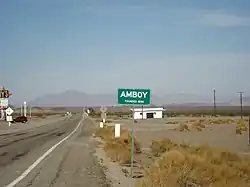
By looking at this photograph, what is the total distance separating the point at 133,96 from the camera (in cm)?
1455

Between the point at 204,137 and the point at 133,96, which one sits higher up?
the point at 133,96

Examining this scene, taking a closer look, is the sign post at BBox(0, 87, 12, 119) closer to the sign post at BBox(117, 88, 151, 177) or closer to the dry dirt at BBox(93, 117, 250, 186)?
the dry dirt at BBox(93, 117, 250, 186)

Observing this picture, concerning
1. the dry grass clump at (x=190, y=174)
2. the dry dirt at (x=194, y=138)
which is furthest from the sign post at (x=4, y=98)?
the dry grass clump at (x=190, y=174)

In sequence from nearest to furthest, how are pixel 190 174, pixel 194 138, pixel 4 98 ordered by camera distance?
pixel 190 174 < pixel 194 138 < pixel 4 98

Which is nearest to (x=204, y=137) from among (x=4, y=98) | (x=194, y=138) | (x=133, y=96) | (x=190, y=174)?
(x=194, y=138)

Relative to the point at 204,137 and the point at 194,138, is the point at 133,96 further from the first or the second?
the point at 204,137

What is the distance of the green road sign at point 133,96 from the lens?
14469 mm

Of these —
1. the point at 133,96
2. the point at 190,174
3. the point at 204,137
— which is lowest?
the point at 204,137

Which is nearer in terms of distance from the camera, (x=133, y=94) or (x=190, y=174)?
(x=190, y=174)

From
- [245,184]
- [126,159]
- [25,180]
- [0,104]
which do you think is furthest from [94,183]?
[0,104]

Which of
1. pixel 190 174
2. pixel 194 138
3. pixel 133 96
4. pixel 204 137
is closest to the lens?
pixel 190 174

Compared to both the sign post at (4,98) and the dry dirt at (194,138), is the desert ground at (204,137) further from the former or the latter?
the sign post at (4,98)

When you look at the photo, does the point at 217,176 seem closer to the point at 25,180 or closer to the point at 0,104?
the point at 25,180

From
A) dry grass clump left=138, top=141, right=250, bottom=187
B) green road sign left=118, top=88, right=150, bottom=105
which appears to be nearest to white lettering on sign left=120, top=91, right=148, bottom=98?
green road sign left=118, top=88, right=150, bottom=105
